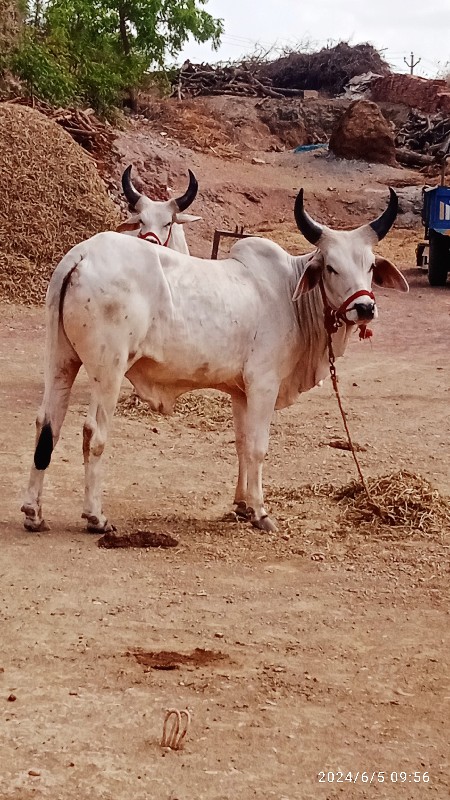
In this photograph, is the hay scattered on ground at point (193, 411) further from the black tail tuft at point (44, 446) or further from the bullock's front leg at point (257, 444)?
the black tail tuft at point (44, 446)

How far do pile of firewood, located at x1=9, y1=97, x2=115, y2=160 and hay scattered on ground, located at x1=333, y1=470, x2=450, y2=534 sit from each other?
12.7 m

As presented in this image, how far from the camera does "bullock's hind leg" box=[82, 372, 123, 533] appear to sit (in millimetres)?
5340

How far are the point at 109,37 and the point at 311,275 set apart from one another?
20828mm

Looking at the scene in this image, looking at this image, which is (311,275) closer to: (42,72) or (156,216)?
(156,216)

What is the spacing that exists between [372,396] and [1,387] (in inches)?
124

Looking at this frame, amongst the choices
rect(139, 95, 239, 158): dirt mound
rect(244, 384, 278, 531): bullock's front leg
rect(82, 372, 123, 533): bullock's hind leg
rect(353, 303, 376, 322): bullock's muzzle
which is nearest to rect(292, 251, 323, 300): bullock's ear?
rect(353, 303, 376, 322): bullock's muzzle

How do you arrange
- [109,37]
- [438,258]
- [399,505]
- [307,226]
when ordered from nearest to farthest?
[307,226]
[399,505]
[438,258]
[109,37]

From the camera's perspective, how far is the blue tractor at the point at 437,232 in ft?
51.3

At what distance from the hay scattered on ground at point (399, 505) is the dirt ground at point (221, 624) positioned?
105mm

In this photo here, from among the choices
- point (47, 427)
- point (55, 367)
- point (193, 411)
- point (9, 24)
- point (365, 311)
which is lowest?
point (193, 411)

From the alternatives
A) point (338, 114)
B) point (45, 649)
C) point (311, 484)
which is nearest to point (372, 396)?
point (311, 484)

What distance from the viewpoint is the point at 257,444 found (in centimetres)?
580

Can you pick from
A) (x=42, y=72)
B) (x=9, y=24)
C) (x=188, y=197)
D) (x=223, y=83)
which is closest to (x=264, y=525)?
(x=188, y=197)

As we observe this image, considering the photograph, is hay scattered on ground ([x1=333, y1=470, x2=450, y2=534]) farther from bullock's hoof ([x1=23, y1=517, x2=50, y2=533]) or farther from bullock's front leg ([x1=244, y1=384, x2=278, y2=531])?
bullock's hoof ([x1=23, y1=517, x2=50, y2=533])
